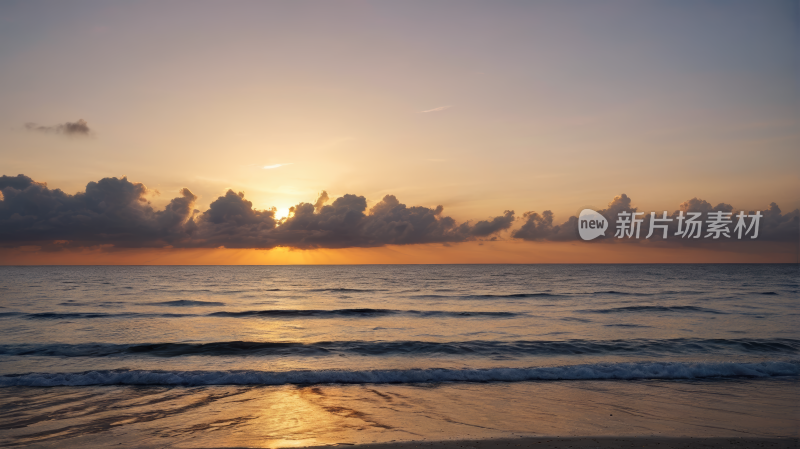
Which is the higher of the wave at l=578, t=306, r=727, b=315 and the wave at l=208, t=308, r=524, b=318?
the wave at l=578, t=306, r=727, b=315

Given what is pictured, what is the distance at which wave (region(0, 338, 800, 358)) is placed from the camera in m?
18.2

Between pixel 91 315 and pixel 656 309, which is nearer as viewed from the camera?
pixel 91 315

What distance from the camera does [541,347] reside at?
19.2 metres

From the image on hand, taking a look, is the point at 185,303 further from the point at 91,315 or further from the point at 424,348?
the point at 424,348

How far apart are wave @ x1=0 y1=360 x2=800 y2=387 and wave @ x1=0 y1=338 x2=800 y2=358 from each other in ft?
10.7

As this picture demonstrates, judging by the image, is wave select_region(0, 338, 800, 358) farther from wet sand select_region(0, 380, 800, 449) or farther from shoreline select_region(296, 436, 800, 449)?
shoreline select_region(296, 436, 800, 449)

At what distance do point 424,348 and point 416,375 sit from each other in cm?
502

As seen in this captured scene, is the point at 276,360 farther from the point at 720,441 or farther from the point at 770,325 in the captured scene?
the point at 770,325

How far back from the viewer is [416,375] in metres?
14.3

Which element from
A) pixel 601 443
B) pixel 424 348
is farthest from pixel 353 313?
pixel 601 443

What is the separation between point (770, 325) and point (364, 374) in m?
26.5

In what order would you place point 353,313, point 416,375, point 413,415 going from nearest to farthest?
point 413,415 → point 416,375 → point 353,313

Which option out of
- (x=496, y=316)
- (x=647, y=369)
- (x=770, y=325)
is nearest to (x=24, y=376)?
(x=647, y=369)

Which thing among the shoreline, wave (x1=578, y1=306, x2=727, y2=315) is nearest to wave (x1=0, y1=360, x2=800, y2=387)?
the shoreline
